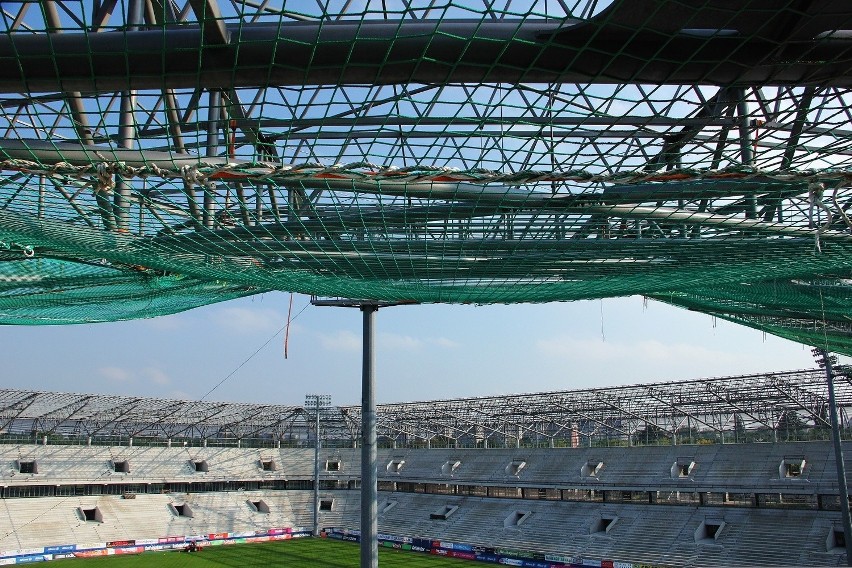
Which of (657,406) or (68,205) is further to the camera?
(657,406)

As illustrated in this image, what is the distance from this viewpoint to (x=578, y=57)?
14.1 ft

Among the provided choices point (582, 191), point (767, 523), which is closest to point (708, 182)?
point (582, 191)

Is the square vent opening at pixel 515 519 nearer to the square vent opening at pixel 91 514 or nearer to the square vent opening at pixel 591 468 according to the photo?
the square vent opening at pixel 591 468

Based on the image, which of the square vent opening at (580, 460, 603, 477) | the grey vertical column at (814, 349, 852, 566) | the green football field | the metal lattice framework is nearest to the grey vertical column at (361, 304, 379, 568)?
the grey vertical column at (814, 349, 852, 566)

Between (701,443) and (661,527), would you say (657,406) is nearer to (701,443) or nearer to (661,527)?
(701,443)

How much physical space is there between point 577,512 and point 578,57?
106ft

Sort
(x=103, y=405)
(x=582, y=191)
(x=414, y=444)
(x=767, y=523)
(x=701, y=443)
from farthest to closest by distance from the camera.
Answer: (x=414, y=444) < (x=103, y=405) < (x=701, y=443) < (x=767, y=523) < (x=582, y=191)

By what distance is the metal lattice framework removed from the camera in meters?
29.2

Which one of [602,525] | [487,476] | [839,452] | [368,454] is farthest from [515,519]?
[368,454]

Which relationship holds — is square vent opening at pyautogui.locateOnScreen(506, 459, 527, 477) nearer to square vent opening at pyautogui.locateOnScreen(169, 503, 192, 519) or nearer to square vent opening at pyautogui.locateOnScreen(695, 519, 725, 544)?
square vent opening at pyautogui.locateOnScreen(695, 519, 725, 544)

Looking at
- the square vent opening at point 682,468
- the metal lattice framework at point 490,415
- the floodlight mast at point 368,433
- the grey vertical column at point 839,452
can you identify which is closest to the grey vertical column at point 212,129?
the floodlight mast at point 368,433

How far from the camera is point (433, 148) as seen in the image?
6332 mm

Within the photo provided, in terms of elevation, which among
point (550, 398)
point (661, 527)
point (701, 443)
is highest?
point (550, 398)

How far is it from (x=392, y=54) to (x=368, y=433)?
13.5 meters
